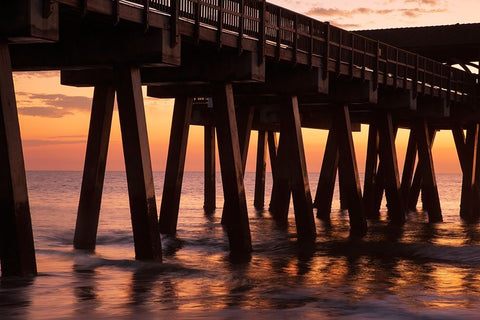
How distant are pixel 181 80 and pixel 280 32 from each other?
9.55 ft

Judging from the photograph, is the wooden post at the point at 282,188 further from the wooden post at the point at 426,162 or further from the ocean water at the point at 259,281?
the wooden post at the point at 426,162

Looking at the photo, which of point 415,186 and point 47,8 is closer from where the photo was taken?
point 47,8

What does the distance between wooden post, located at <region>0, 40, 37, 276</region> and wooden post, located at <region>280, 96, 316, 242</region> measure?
37.9 ft

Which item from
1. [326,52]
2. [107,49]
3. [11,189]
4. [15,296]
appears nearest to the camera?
[15,296]

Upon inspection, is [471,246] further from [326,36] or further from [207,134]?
[207,134]

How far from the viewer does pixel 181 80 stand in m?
22.8

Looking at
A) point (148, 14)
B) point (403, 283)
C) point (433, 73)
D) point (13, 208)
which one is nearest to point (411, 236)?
point (433, 73)

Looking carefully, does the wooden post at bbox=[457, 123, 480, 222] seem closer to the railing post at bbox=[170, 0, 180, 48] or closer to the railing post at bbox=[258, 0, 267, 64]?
the railing post at bbox=[258, 0, 267, 64]

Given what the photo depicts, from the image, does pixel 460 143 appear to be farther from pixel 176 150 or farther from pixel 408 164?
pixel 176 150

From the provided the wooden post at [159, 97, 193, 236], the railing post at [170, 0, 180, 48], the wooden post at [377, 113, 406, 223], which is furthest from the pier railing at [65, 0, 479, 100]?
the wooden post at [159, 97, 193, 236]

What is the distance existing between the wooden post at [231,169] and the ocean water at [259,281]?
0.72m

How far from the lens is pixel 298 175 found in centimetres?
2600

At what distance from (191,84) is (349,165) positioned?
715 cm

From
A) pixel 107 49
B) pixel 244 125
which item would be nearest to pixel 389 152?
pixel 244 125
